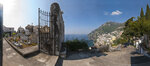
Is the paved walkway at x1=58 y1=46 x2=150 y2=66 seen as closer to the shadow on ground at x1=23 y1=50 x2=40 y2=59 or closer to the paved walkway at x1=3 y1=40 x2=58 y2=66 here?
the paved walkway at x1=3 y1=40 x2=58 y2=66

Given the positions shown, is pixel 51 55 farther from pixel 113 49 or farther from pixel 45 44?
pixel 113 49

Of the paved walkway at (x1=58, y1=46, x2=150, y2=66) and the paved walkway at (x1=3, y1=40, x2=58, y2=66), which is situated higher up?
the paved walkway at (x1=3, y1=40, x2=58, y2=66)

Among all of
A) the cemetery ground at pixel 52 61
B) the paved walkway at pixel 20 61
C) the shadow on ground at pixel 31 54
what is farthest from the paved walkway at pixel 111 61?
the shadow on ground at pixel 31 54

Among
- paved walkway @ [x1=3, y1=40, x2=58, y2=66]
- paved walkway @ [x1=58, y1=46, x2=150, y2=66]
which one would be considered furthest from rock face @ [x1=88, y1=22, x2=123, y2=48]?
paved walkway @ [x1=3, y1=40, x2=58, y2=66]

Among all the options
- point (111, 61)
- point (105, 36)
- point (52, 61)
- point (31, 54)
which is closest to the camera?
point (52, 61)

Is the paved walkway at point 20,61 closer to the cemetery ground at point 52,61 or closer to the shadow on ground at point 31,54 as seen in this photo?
the cemetery ground at point 52,61

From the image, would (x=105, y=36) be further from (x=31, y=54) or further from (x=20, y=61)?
(x=20, y=61)

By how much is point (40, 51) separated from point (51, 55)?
1.08 metres

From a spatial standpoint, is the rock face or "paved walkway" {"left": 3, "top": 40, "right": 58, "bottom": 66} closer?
"paved walkway" {"left": 3, "top": 40, "right": 58, "bottom": 66}

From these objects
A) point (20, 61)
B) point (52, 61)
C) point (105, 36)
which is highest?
point (20, 61)

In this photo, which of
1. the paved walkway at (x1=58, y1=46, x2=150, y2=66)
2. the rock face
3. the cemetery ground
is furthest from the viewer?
the rock face

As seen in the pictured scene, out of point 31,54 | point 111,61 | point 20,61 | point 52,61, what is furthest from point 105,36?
point 20,61

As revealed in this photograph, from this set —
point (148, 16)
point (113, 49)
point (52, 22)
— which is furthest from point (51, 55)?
point (148, 16)

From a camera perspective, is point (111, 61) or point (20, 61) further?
point (111, 61)
